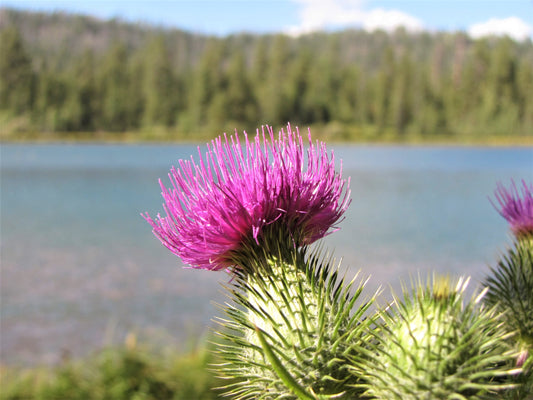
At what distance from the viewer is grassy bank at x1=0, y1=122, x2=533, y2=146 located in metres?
109

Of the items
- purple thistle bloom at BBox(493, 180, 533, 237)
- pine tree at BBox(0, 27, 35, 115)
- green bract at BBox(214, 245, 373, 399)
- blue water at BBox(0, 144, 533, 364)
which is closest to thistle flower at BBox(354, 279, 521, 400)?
green bract at BBox(214, 245, 373, 399)

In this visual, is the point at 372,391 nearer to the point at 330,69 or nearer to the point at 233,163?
the point at 233,163

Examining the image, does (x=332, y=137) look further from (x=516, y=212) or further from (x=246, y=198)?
(x=246, y=198)

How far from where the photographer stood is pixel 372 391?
6.68ft

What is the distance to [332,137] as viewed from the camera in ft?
361

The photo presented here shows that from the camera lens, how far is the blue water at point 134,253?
1753 centimetres

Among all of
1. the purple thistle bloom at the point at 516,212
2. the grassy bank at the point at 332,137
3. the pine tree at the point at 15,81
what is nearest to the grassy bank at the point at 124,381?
the purple thistle bloom at the point at 516,212

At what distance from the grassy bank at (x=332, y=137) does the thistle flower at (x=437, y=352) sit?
104 meters

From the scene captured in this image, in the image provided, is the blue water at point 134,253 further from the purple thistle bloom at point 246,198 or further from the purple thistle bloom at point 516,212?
the purple thistle bloom at point 246,198

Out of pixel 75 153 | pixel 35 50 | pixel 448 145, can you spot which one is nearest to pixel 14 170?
pixel 75 153

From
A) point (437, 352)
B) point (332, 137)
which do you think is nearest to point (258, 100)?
point (332, 137)

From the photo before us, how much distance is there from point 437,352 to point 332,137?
109347mm

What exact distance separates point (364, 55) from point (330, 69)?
7626 centimetres

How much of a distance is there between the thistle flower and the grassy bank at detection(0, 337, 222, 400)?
6.91 meters
